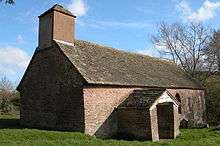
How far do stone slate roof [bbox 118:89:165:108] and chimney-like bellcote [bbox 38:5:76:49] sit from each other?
6.36 meters

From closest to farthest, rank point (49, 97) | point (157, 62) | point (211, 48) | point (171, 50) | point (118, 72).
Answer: point (49, 97) < point (118, 72) < point (157, 62) < point (211, 48) < point (171, 50)

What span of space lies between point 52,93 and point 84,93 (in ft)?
11.3

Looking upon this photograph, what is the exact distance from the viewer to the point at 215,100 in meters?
46.0

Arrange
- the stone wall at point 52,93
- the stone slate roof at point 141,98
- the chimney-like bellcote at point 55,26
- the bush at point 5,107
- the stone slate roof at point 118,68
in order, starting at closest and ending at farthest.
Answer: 1. the stone wall at point 52,93
2. the stone slate roof at point 141,98
3. the stone slate roof at point 118,68
4. the chimney-like bellcote at point 55,26
5. the bush at point 5,107

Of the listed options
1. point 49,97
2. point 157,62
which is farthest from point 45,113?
point 157,62

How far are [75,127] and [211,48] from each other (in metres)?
34.0

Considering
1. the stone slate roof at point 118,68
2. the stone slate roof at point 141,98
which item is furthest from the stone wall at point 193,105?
the stone slate roof at point 141,98

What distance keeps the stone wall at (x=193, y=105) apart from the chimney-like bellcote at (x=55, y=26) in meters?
13.1

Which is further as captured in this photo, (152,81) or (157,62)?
(157,62)

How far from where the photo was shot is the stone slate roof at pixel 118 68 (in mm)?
25188

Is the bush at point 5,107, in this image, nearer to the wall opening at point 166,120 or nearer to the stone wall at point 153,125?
the wall opening at point 166,120

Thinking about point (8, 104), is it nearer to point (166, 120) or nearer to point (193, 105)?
point (193, 105)

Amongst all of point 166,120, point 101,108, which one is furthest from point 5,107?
point 166,120

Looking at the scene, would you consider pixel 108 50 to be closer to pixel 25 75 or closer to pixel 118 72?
pixel 118 72
